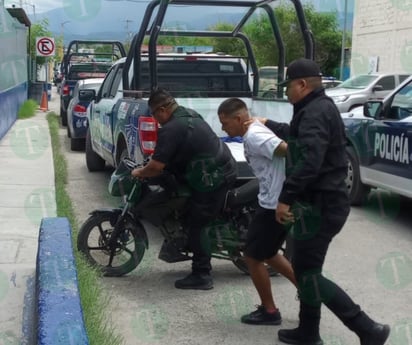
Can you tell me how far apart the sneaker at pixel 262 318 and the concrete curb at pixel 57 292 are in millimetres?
1262

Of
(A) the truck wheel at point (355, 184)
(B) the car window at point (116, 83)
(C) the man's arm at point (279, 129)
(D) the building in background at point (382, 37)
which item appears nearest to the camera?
(C) the man's arm at point (279, 129)

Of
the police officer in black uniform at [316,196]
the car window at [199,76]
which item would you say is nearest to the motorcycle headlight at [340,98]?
the car window at [199,76]

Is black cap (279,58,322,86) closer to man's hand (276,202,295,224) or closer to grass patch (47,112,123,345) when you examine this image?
man's hand (276,202,295,224)

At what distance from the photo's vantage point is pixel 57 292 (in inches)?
150

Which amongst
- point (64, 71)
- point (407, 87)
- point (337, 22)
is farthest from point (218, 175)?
point (337, 22)

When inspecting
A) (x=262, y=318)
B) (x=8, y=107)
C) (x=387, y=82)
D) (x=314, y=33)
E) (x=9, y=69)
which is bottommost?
(x=8, y=107)

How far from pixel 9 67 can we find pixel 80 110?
4.24 meters

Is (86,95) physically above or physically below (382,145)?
above

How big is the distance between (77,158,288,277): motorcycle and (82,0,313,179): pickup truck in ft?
2.84

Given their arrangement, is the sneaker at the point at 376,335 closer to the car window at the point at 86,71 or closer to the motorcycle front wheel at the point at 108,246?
the motorcycle front wheel at the point at 108,246

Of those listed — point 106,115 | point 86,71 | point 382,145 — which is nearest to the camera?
point 382,145

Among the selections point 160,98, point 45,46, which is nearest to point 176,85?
point 160,98

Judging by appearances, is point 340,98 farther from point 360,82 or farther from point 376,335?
point 376,335

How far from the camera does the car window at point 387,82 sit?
1978 cm
